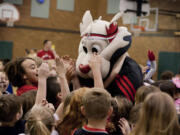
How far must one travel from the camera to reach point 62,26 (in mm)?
12883

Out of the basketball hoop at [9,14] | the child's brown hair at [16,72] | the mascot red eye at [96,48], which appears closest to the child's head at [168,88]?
the mascot red eye at [96,48]

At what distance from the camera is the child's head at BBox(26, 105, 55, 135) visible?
1953mm

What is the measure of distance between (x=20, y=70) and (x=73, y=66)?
63 centimetres

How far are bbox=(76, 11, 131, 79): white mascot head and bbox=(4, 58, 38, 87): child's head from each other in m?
0.55

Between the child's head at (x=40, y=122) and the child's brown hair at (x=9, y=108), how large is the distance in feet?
0.58

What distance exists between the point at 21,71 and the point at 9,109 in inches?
50.9

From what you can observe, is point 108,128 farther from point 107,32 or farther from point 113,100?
point 107,32

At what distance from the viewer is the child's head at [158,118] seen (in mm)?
1703

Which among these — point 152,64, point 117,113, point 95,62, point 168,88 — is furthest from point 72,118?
point 152,64

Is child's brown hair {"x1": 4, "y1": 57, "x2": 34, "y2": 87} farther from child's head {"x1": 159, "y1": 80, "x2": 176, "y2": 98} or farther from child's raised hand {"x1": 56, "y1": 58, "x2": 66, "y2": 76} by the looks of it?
child's head {"x1": 159, "y1": 80, "x2": 176, "y2": 98}

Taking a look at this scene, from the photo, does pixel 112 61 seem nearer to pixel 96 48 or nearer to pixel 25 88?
pixel 96 48

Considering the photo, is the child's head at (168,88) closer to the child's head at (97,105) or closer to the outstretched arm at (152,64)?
the outstretched arm at (152,64)

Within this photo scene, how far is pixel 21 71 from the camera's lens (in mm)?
3408

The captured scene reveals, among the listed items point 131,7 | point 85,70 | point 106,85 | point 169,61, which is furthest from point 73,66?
point 169,61
